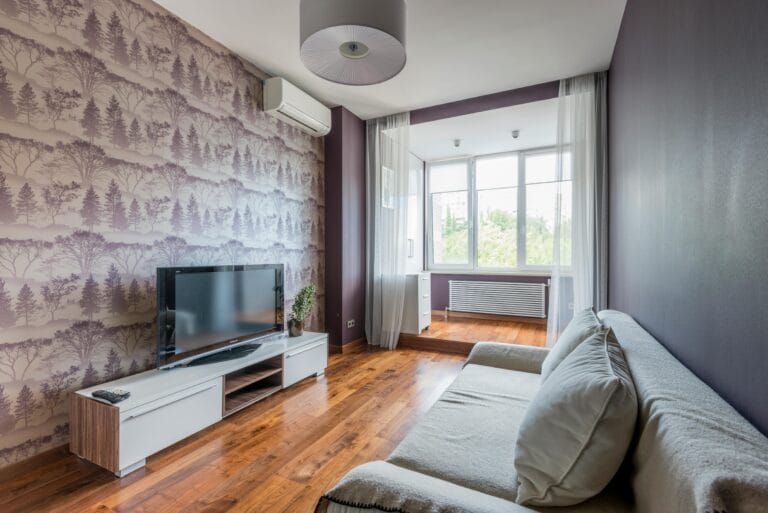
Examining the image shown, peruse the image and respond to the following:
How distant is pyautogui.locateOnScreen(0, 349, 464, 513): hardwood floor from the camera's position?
154 centimetres

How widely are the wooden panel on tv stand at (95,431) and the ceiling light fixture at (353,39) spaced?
1.99 metres

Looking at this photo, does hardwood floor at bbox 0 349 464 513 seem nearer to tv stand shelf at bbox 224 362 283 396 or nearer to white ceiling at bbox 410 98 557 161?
tv stand shelf at bbox 224 362 283 396

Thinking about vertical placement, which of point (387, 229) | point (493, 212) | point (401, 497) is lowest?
point (401, 497)

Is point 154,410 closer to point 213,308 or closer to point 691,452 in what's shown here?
point 213,308

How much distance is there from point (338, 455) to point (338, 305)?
2.09m

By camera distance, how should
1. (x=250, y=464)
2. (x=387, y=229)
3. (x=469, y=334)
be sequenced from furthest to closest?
1. (x=469, y=334)
2. (x=387, y=229)
3. (x=250, y=464)

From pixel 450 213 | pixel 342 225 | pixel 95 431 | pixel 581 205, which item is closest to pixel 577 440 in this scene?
pixel 95 431

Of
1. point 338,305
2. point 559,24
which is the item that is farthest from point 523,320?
point 559,24

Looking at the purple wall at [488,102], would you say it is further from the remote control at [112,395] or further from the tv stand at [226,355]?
the remote control at [112,395]

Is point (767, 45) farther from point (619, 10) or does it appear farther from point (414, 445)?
point (619, 10)

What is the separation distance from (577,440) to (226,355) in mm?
2308

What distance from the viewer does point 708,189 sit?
3.29 feet

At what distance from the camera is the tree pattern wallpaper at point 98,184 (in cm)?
174

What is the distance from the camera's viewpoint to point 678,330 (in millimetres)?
1264
